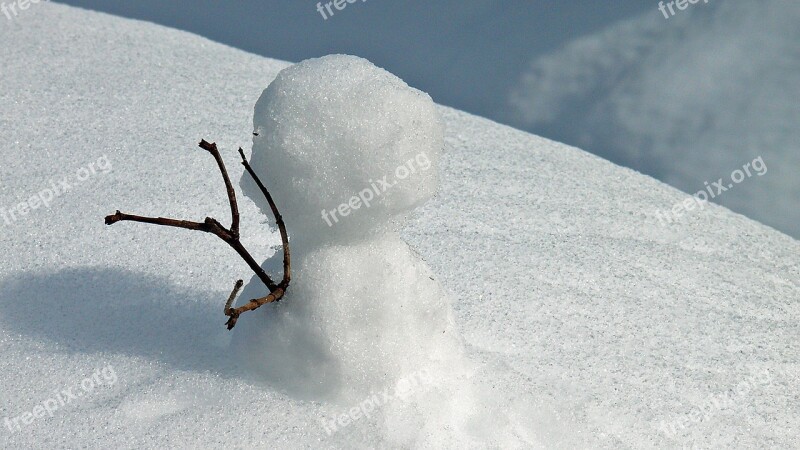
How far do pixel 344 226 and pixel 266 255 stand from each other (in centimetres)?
86

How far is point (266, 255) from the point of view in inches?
96.7

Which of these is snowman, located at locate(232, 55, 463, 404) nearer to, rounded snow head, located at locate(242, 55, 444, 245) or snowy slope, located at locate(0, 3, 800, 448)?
rounded snow head, located at locate(242, 55, 444, 245)

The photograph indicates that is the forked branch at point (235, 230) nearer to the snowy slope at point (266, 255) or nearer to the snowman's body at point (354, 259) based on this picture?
the snowman's body at point (354, 259)

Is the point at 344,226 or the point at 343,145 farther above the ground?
the point at 343,145

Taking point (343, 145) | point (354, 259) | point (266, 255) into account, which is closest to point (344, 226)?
point (354, 259)

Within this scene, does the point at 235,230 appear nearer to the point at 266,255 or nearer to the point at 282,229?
the point at 282,229

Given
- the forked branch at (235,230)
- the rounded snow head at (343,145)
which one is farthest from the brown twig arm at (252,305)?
the rounded snow head at (343,145)

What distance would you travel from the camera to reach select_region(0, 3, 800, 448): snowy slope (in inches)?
66.8

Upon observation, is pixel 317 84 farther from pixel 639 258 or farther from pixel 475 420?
pixel 639 258

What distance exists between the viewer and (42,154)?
2992 mm

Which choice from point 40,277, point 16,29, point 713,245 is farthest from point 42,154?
point 713,245

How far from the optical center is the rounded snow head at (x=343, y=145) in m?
1.59

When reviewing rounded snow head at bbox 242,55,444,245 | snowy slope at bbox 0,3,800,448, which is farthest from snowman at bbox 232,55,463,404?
snowy slope at bbox 0,3,800,448

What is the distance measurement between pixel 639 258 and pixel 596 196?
61cm
